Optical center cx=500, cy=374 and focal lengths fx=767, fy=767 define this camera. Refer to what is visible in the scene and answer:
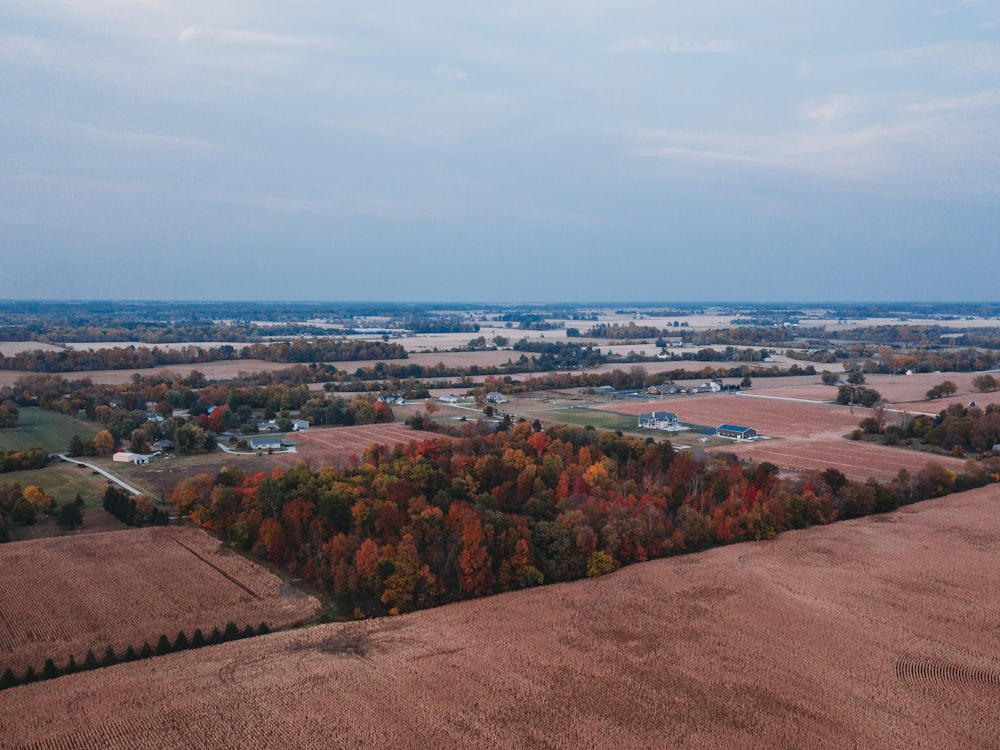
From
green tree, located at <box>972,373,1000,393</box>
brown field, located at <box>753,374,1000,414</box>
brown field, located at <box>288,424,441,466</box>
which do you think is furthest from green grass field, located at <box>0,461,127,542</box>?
green tree, located at <box>972,373,1000,393</box>

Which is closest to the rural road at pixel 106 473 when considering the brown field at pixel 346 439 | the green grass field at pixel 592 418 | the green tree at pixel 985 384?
the brown field at pixel 346 439

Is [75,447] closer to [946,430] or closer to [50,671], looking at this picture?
[50,671]

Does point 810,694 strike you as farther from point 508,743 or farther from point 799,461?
point 799,461

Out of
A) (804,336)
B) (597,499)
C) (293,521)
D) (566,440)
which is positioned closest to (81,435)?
(293,521)

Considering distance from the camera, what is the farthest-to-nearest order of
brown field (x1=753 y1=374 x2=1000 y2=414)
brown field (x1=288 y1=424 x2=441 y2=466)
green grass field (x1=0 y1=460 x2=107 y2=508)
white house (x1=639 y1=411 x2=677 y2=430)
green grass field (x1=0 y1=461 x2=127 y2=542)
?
brown field (x1=753 y1=374 x2=1000 y2=414) < white house (x1=639 y1=411 x2=677 y2=430) < brown field (x1=288 y1=424 x2=441 y2=466) < green grass field (x1=0 y1=460 x2=107 y2=508) < green grass field (x1=0 y1=461 x2=127 y2=542)

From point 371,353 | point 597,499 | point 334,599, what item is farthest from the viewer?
point 371,353

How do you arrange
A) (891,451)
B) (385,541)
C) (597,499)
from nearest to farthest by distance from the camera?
(385,541) → (597,499) → (891,451)

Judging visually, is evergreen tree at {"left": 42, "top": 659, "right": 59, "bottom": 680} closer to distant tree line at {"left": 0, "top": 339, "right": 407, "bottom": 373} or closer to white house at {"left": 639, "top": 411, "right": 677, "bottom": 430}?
white house at {"left": 639, "top": 411, "right": 677, "bottom": 430}
